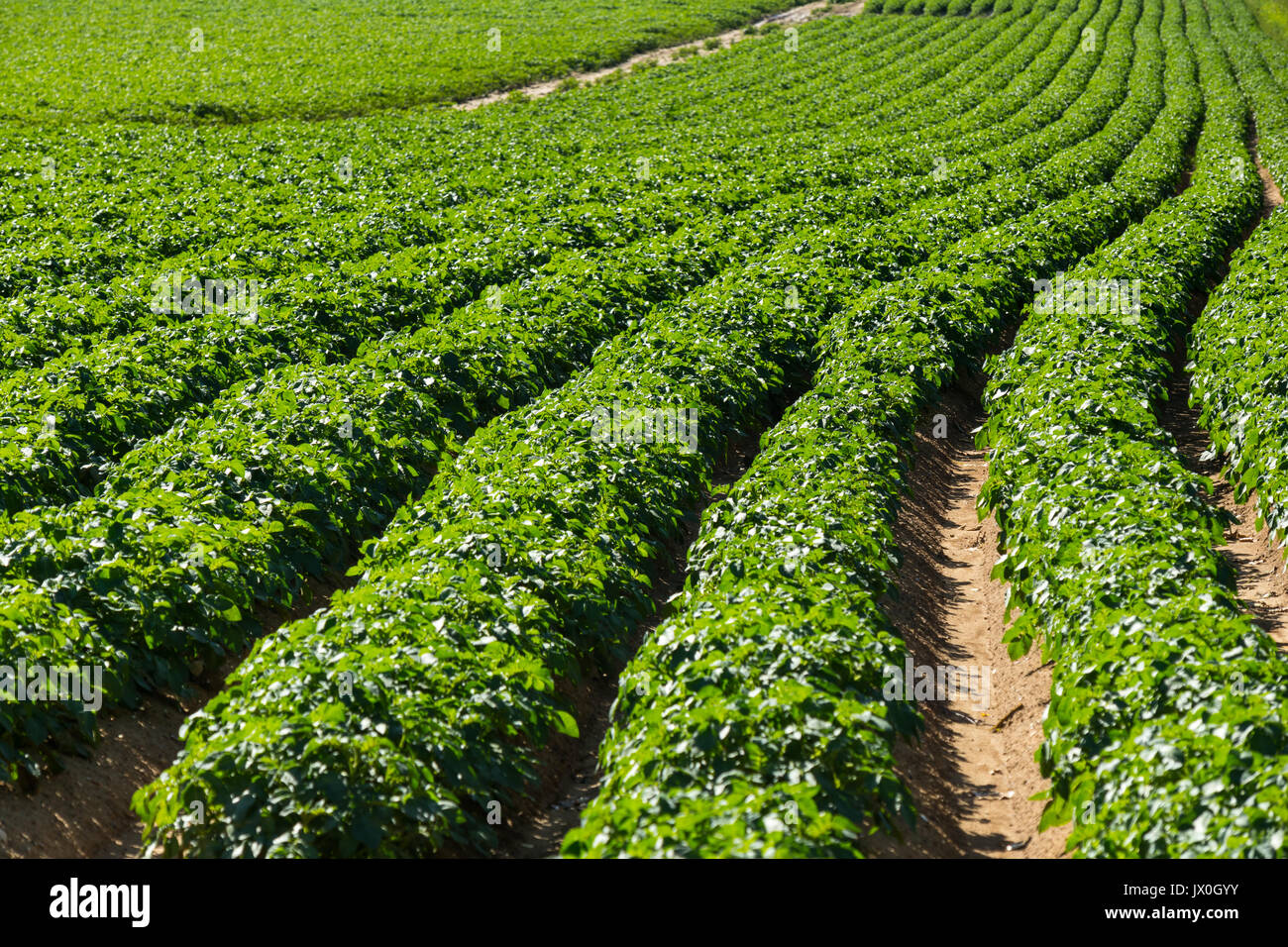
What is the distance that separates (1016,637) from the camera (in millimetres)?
9586

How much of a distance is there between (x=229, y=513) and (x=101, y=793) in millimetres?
3021

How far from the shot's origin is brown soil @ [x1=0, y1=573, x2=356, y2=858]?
7.47m

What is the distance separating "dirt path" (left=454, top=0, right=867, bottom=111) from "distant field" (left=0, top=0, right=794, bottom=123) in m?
0.73

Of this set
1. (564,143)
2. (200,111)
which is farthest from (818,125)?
(200,111)

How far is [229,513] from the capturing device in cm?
1026

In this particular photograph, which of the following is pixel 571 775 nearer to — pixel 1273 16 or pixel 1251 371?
pixel 1251 371

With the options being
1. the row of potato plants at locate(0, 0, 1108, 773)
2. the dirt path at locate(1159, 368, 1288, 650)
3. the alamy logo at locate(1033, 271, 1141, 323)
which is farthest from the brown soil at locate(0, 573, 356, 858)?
the alamy logo at locate(1033, 271, 1141, 323)

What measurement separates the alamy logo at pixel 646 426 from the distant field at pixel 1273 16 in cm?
6265

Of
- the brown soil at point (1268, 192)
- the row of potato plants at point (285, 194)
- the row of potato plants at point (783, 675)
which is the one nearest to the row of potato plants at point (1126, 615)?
the row of potato plants at point (783, 675)

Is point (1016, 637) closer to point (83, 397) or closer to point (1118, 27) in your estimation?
point (83, 397)

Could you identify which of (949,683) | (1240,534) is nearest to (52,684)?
(949,683)

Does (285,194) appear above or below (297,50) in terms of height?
below

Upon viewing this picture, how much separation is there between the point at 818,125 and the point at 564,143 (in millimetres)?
10141

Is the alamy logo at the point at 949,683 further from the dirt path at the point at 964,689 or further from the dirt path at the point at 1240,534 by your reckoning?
the dirt path at the point at 1240,534
